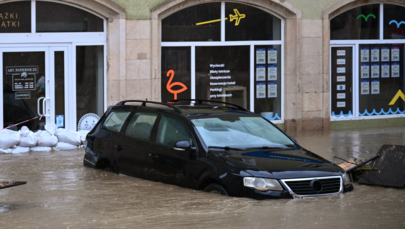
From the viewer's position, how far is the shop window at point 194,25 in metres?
15.4

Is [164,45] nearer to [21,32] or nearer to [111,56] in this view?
[111,56]

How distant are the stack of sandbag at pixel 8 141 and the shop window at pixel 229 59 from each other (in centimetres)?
412

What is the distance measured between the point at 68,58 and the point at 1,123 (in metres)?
2.15

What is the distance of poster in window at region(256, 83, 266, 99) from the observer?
16.5 m

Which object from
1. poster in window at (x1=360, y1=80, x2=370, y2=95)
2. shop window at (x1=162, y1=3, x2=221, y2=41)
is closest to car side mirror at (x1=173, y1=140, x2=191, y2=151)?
shop window at (x1=162, y1=3, x2=221, y2=41)

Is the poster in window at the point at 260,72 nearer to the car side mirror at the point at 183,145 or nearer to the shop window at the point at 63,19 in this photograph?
the shop window at the point at 63,19

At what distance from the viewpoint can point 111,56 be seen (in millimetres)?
14805

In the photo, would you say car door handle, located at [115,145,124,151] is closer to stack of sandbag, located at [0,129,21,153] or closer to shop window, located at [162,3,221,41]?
stack of sandbag, located at [0,129,21,153]

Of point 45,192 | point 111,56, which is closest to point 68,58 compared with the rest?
point 111,56

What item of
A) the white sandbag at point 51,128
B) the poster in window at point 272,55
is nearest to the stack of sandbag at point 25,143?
the white sandbag at point 51,128

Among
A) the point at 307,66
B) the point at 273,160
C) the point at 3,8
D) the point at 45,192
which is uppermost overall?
the point at 3,8

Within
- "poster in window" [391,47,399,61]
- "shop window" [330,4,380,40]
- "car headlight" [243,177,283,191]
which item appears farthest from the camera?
"poster in window" [391,47,399,61]

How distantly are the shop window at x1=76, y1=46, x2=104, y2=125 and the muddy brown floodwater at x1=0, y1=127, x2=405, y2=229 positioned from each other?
17.7 ft

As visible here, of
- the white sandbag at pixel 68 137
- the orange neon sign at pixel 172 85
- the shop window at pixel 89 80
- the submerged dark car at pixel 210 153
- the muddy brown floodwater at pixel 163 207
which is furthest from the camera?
the orange neon sign at pixel 172 85
